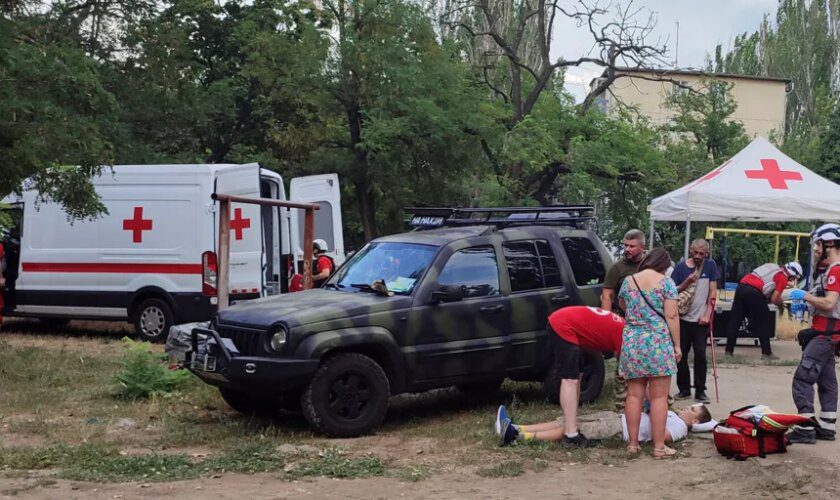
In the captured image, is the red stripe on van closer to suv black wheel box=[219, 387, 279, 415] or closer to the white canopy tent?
suv black wheel box=[219, 387, 279, 415]

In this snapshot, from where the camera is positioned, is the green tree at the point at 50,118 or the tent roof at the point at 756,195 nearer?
the green tree at the point at 50,118

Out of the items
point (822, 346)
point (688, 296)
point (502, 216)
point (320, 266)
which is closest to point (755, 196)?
point (688, 296)

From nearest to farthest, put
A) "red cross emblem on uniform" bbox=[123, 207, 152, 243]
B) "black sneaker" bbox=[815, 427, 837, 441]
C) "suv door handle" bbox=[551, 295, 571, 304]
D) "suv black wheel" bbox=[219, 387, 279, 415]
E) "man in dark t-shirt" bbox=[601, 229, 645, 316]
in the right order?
"black sneaker" bbox=[815, 427, 837, 441]
"suv black wheel" bbox=[219, 387, 279, 415]
"man in dark t-shirt" bbox=[601, 229, 645, 316]
"suv door handle" bbox=[551, 295, 571, 304]
"red cross emblem on uniform" bbox=[123, 207, 152, 243]

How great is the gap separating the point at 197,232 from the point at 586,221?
5.97 m

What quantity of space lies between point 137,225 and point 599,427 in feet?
27.4

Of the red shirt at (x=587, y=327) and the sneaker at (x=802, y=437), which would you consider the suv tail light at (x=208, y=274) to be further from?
the sneaker at (x=802, y=437)

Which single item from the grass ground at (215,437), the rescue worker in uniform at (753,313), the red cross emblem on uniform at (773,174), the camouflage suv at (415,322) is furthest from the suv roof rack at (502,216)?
the red cross emblem on uniform at (773,174)

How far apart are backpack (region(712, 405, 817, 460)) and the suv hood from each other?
109 inches

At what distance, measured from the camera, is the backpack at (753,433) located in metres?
7.16

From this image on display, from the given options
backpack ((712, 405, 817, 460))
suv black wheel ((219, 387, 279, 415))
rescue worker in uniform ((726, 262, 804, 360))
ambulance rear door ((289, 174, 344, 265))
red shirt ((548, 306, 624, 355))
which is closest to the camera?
backpack ((712, 405, 817, 460))

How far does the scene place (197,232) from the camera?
43.8 feet

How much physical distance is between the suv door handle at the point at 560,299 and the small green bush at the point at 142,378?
12.7 feet

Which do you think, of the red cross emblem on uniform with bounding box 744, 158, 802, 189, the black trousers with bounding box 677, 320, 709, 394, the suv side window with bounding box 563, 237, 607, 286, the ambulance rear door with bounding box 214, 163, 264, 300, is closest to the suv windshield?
the suv side window with bounding box 563, 237, 607, 286

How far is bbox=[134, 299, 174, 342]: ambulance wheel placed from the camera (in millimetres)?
13734
